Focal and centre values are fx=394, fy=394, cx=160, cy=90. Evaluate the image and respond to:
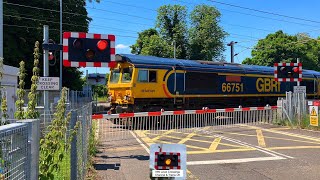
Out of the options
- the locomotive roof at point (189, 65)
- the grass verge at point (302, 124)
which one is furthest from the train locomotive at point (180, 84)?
the grass verge at point (302, 124)

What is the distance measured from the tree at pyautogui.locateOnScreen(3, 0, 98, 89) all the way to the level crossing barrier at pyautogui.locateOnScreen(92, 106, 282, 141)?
610 inches

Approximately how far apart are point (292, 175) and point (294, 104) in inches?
413

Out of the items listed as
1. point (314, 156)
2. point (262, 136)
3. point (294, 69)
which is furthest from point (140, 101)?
point (314, 156)

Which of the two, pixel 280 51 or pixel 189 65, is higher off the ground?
pixel 280 51

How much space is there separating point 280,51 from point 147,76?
40.0m

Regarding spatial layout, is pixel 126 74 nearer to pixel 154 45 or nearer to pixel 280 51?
pixel 154 45

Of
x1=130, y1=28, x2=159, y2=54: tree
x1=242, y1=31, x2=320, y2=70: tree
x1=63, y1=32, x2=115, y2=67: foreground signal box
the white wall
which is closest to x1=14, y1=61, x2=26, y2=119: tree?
x1=63, y1=32, x2=115, y2=67: foreground signal box

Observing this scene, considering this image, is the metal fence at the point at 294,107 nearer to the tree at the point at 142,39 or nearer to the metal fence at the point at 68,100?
the metal fence at the point at 68,100

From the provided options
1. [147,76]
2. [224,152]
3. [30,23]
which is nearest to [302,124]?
[147,76]

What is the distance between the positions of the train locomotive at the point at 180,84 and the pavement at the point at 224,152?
225 cm

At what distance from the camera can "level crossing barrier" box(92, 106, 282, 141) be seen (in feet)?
51.1

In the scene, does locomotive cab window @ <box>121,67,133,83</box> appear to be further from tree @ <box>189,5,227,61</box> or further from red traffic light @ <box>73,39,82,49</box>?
tree @ <box>189,5,227,61</box>

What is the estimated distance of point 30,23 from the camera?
32500mm

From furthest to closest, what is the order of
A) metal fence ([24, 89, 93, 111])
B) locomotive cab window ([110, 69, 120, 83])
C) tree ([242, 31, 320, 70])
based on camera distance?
tree ([242, 31, 320, 70])
locomotive cab window ([110, 69, 120, 83])
metal fence ([24, 89, 93, 111])
